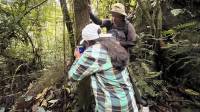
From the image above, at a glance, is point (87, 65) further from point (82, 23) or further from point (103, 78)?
point (82, 23)

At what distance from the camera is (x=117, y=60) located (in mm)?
3986

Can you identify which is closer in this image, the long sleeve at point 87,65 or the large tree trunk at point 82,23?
the long sleeve at point 87,65

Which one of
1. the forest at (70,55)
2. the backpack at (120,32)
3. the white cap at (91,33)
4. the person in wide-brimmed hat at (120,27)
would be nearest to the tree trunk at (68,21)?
the forest at (70,55)

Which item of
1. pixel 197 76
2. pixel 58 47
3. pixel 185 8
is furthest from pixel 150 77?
pixel 185 8

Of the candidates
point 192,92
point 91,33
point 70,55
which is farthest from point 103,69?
point 192,92

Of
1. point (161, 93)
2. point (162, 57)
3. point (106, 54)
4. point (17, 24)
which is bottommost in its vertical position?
point (161, 93)

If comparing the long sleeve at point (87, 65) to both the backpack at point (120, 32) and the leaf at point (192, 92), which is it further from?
the leaf at point (192, 92)

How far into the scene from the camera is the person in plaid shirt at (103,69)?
3.90 metres

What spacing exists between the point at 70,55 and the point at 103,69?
2.43 metres

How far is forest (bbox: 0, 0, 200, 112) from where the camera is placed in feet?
20.0

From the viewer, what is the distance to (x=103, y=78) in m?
3.96

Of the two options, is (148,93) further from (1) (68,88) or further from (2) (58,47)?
(2) (58,47)

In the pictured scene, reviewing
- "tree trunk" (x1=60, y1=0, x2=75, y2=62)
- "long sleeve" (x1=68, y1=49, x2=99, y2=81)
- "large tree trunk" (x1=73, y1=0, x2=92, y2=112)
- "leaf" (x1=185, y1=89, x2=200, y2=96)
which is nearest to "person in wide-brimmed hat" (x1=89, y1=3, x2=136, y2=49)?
"large tree trunk" (x1=73, y1=0, x2=92, y2=112)

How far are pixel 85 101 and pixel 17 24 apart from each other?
7.71ft
